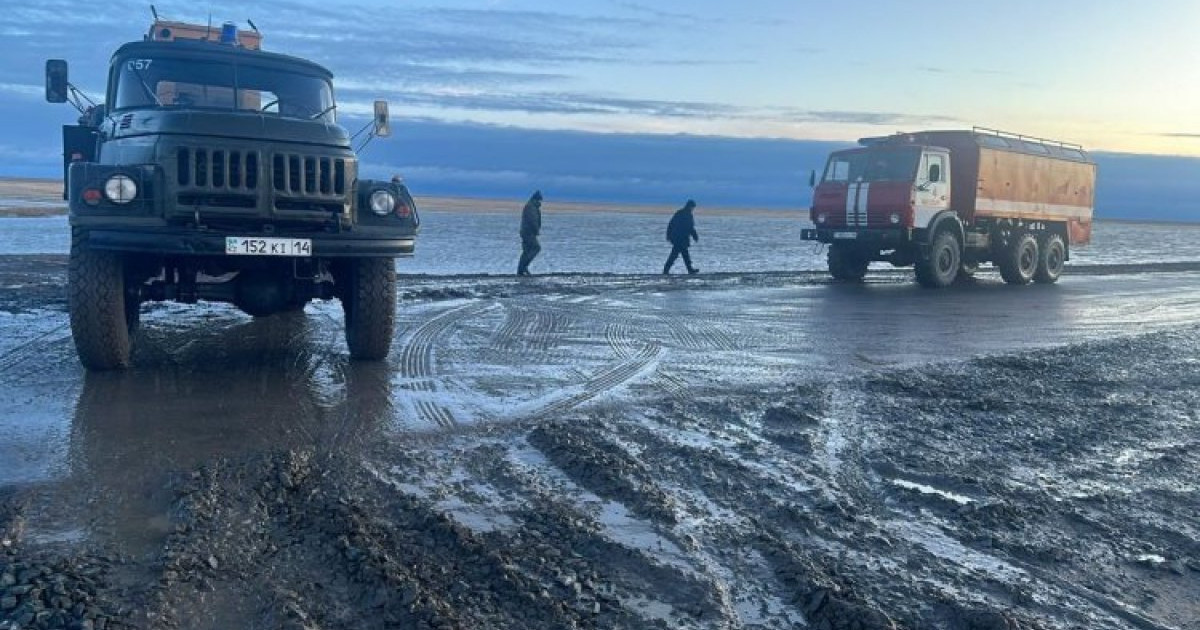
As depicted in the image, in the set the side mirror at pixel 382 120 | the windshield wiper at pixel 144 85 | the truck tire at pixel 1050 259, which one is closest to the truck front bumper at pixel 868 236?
the truck tire at pixel 1050 259

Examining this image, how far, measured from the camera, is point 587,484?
17.9 ft

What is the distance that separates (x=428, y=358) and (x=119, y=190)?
3.00 metres

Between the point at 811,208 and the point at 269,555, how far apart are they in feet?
60.4

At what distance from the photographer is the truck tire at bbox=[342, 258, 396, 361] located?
8.28m

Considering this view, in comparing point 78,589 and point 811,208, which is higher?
point 811,208

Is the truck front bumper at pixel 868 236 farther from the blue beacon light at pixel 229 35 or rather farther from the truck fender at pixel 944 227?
the blue beacon light at pixel 229 35

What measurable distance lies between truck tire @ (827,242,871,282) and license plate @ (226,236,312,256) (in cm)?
1523

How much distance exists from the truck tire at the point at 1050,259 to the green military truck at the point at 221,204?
18.9 metres

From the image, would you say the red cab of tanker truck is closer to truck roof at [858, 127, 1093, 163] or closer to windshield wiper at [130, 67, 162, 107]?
truck roof at [858, 127, 1093, 163]

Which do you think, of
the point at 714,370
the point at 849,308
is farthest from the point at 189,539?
the point at 849,308

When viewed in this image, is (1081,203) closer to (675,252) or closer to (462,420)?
(675,252)

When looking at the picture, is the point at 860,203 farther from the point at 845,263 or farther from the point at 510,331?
the point at 510,331

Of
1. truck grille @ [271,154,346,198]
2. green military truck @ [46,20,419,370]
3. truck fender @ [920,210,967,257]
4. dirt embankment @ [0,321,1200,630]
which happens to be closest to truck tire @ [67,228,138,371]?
green military truck @ [46,20,419,370]

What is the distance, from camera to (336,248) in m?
7.65
